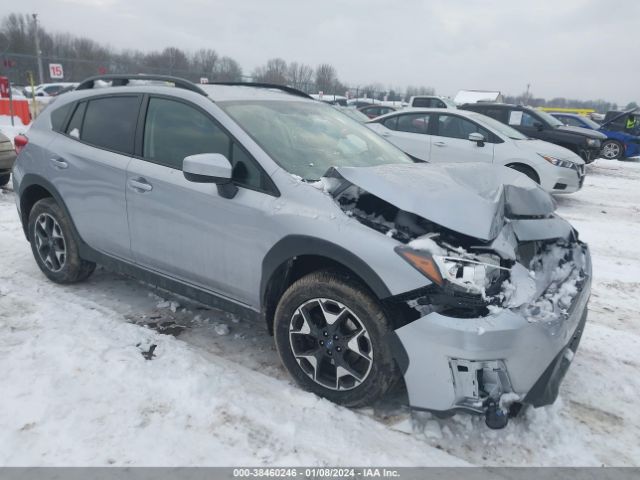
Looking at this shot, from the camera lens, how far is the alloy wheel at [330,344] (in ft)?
8.57

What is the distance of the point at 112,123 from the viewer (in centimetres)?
378

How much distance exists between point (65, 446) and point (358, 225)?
1.83m

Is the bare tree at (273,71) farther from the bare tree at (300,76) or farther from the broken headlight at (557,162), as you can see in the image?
the broken headlight at (557,162)

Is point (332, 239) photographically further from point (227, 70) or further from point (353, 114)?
point (227, 70)

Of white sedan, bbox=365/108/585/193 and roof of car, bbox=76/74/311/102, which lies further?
white sedan, bbox=365/108/585/193

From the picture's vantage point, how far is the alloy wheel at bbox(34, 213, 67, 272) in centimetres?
420

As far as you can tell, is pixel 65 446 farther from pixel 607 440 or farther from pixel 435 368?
pixel 607 440

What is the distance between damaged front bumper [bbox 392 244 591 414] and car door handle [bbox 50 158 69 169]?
307cm

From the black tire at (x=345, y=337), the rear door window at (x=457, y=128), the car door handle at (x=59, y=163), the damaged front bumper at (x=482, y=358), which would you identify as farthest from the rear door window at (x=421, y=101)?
the damaged front bumper at (x=482, y=358)

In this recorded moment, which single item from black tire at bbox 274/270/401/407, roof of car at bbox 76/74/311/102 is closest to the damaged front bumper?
black tire at bbox 274/270/401/407

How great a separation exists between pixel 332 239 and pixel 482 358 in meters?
0.95

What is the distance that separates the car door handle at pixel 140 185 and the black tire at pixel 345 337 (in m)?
1.31

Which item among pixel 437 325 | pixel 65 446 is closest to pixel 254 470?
pixel 65 446

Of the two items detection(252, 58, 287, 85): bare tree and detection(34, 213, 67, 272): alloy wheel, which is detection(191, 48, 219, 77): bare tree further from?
detection(34, 213, 67, 272): alloy wheel
